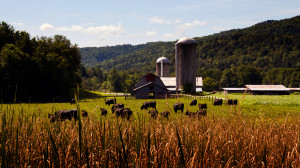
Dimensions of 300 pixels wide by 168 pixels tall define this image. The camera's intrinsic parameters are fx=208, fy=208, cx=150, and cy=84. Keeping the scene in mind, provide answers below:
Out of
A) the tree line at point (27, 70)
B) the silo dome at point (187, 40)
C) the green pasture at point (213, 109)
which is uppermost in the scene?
the silo dome at point (187, 40)

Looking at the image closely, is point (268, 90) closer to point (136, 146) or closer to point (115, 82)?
point (136, 146)

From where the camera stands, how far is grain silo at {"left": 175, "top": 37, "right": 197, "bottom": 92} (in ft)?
209

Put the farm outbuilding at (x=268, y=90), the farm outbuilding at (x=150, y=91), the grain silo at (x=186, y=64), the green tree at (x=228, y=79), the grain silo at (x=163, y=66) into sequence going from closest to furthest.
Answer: the farm outbuilding at (x=150, y=91) < the grain silo at (x=186, y=64) < the farm outbuilding at (x=268, y=90) < the grain silo at (x=163, y=66) < the green tree at (x=228, y=79)

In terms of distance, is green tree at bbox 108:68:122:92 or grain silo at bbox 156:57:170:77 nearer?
grain silo at bbox 156:57:170:77

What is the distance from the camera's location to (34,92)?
40281mm

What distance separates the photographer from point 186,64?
64.6 meters

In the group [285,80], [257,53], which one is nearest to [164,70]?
[285,80]

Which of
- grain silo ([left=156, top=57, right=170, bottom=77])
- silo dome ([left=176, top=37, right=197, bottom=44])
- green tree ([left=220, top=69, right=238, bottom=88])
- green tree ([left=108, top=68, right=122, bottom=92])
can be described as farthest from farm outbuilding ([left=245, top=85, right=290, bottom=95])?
green tree ([left=108, top=68, right=122, bottom=92])

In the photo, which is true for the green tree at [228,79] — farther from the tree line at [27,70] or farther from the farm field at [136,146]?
the farm field at [136,146]

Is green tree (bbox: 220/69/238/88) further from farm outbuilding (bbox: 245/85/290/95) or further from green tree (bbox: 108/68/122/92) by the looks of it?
green tree (bbox: 108/68/122/92)

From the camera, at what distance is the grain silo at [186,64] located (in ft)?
209

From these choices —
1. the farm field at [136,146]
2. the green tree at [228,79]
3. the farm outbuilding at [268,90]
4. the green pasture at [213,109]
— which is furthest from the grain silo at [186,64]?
the green tree at [228,79]

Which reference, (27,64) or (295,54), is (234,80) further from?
(27,64)

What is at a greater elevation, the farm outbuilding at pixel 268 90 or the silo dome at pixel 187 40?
the silo dome at pixel 187 40
